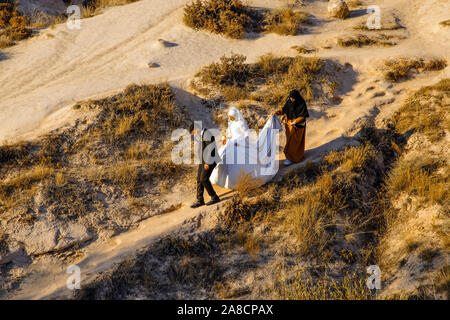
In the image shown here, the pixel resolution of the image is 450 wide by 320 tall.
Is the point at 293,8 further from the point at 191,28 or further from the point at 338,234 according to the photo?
the point at 338,234

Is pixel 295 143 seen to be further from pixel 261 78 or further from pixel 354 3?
pixel 354 3

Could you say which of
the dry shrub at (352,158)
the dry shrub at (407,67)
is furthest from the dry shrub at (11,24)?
the dry shrub at (407,67)

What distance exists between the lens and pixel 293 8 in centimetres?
1530

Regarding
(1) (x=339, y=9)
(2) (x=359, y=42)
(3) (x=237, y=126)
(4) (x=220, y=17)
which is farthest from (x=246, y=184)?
(1) (x=339, y=9)

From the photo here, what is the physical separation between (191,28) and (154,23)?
1639 mm

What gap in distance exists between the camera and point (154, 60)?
1236cm

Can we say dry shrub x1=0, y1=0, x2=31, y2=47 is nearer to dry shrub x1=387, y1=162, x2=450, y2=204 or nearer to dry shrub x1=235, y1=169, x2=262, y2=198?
dry shrub x1=235, y1=169, x2=262, y2=198

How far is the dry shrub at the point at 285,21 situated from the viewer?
13.6 metres

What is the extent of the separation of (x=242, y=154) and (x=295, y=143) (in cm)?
137

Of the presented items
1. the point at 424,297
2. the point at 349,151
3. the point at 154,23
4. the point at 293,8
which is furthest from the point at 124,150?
the point at 293,8

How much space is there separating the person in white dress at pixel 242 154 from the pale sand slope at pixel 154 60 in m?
0.97

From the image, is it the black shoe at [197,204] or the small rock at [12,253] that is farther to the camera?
the black shoe at [197,204]

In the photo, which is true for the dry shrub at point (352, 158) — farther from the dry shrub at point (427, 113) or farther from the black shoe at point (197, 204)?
the black shoe at point (197, 204)

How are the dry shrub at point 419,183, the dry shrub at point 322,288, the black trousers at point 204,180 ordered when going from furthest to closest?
the dry shrub at point 419,183, the black trousers at point 204,180, the dry shrub at point 322,288
